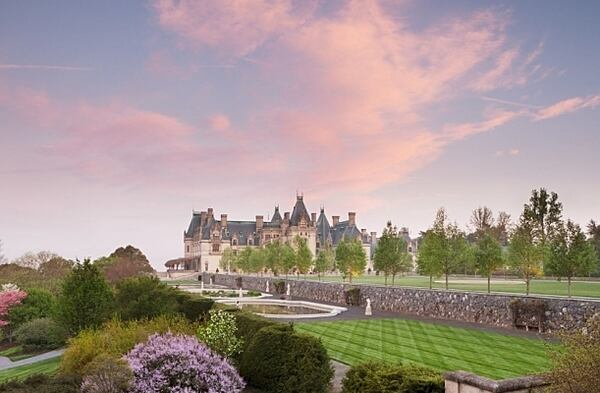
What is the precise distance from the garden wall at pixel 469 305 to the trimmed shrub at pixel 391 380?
12.7 metres

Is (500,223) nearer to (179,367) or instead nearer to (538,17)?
(538,17)

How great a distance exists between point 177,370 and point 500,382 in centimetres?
560

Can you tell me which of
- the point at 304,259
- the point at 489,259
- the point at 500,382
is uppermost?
the point at 489,259

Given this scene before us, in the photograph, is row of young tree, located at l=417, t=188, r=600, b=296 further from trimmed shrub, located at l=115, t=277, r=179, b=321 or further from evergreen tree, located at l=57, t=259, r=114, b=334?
evergreen tree, located at l=57, t=259, r=114, b=334

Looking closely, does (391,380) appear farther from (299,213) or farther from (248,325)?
(299,213)

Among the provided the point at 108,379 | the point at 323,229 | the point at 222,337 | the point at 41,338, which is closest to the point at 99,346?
the point at 222,337

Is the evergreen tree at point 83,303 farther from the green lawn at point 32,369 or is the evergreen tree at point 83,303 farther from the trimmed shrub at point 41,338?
the trimmed shrub at point 41,338

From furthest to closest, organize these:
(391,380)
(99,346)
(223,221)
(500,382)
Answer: (223,221), (99,346), (391,380), (500,382)

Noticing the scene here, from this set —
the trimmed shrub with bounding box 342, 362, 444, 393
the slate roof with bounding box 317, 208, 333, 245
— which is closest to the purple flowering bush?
the trimmed shrub with bounding box 342, 362, 444, 393

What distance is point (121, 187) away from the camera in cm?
3234

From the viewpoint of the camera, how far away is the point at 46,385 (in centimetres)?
895

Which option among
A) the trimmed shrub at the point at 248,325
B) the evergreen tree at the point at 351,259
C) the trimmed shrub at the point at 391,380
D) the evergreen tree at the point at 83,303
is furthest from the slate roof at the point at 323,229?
the trimmed shrub at the point at 391,380

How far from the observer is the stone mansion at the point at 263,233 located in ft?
355

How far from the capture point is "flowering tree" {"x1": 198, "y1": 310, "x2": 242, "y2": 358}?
12008 millimetres
